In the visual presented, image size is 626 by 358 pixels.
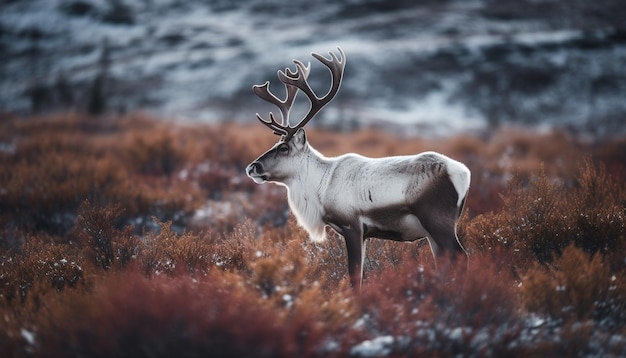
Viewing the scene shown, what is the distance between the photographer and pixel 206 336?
8.87ft

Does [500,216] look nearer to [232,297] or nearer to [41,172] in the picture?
[232,297]

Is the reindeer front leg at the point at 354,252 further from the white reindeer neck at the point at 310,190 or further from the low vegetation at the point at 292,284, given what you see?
the white reindeer neck at the point at 310,190

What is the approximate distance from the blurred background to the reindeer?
18935 mm

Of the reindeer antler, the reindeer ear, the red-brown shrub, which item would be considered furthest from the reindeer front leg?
the red-brown shrub

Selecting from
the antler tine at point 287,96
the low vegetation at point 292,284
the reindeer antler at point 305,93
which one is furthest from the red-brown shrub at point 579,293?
the antler tine at point 287,96

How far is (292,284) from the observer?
3.35m

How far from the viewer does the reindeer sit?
3723 millimetres

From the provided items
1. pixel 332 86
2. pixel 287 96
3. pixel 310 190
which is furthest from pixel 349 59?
pixel 310 190

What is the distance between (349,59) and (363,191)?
48324 millimetres

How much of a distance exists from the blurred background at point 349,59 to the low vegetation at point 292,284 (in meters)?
17.2

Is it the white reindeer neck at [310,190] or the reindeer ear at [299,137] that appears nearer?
the white reindeer neck at [310,190]

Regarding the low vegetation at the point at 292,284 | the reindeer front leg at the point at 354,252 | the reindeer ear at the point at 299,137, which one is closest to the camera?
the low vegetation at the point at 292,284

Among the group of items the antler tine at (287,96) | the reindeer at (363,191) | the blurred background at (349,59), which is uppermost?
the antler tine at (287,96)

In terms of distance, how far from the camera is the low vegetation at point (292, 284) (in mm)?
2840
